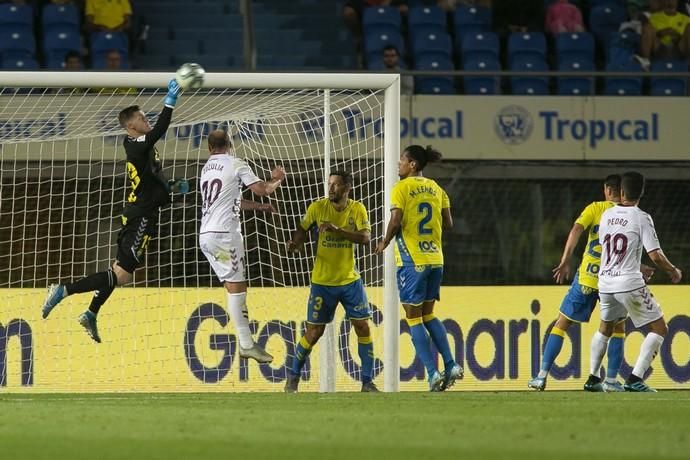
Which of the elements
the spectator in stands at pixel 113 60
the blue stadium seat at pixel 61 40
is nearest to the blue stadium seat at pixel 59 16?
the blue stadium seat at pixel 61 40

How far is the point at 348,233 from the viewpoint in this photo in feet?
34.9

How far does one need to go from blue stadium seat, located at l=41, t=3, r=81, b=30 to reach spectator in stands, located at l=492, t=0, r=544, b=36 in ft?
17.0

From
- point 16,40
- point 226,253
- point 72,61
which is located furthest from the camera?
point 16,40

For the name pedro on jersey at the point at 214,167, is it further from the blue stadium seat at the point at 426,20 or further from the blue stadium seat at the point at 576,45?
the blue stadium seat at the point at 576,45

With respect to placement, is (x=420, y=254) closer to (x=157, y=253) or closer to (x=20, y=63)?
(x=157, y=253)

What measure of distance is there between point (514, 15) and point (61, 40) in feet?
18.3

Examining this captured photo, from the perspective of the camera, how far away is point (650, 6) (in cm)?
1747

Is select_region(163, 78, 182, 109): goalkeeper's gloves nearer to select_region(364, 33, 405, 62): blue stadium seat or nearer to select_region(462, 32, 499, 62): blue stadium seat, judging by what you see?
select_region(364, 33, 405, 62): blue stadium seat

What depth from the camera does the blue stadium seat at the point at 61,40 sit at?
52.4 ft

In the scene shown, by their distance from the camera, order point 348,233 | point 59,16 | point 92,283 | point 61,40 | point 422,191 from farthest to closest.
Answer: point 59,16
point 61,40
point 422,191
point 348,233
point 92,283

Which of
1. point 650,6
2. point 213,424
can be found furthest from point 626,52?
point 213,424

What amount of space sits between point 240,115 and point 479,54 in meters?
5.88

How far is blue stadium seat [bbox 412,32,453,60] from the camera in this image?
54.7 feet

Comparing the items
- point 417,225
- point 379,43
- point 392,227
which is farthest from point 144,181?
point 379,43
